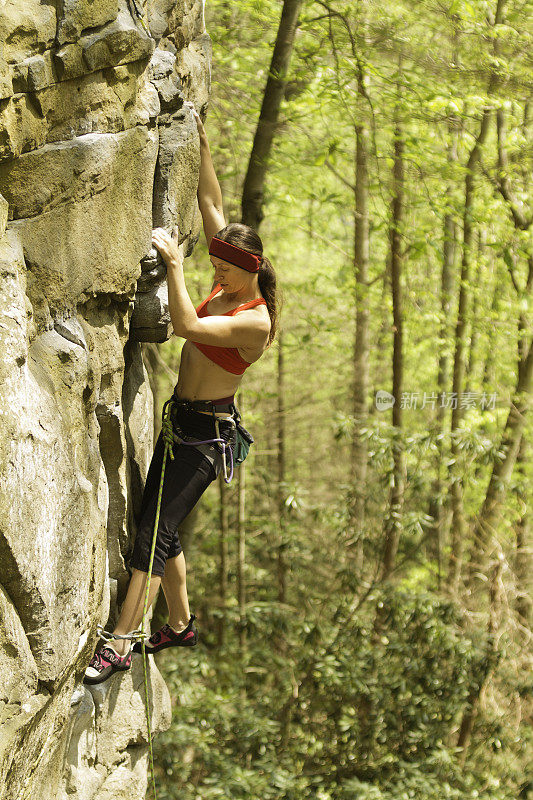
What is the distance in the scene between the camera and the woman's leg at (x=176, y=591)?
4258mm

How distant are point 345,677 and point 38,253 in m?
5.77

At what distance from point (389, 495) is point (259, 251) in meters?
4.71

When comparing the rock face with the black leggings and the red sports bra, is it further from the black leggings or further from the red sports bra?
the red sports bra

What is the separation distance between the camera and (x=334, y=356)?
12633 mm

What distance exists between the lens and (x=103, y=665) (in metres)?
3.83

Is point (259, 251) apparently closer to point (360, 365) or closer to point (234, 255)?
point (234, 255)

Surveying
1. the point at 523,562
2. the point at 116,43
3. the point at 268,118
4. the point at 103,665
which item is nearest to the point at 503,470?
the point at 523,562

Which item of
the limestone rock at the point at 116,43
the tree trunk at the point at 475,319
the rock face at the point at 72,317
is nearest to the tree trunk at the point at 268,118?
the rock face at the point at 72,317

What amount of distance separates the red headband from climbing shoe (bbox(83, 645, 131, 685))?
203cm

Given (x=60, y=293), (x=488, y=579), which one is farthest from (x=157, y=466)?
(x=488, y=579)

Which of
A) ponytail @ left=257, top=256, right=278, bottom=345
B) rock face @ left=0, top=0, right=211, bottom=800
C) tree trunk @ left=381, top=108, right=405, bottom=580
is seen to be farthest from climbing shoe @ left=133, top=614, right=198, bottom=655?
tree trunk @ left=381, top=108, right=405, bottom=580

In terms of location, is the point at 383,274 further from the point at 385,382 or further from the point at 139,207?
the point at 139,207

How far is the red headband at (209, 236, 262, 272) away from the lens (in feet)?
12.2

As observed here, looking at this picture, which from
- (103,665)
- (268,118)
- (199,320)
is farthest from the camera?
(268,118)
